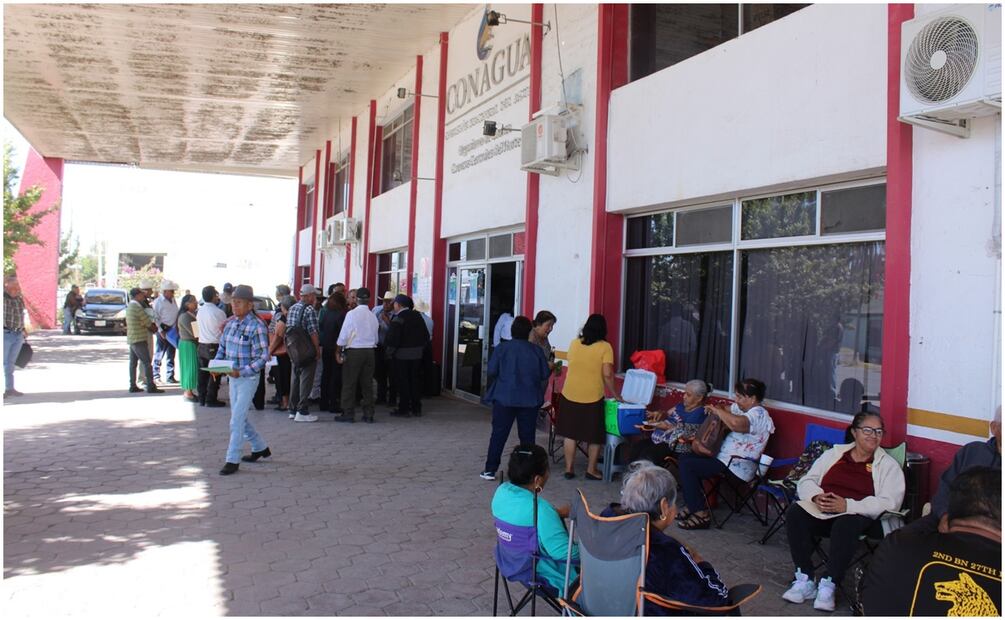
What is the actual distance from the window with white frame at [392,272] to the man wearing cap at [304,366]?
4455 mm

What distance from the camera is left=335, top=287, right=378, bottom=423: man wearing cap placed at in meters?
9.31

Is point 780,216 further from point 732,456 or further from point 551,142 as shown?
point 551,142

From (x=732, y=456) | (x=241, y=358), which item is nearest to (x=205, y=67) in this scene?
(x=241, y=358)

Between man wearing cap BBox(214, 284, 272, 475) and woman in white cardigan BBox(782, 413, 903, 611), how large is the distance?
4462mm

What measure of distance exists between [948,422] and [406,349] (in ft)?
21.1

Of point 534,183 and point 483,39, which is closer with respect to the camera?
point 534,183

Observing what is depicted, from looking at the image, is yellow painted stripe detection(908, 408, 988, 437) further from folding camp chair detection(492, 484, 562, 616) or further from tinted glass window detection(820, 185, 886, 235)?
folding camp chair detection(492, 484, 562, 616)

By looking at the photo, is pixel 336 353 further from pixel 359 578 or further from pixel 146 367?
pixel 359 578

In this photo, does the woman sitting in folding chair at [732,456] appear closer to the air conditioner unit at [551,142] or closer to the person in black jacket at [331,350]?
the air conditioner unit at [551,142]

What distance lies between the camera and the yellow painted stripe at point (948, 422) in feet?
15.0

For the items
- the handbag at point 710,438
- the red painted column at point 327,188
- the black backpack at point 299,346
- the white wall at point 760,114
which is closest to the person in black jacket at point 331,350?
the black backpack at point 299,346

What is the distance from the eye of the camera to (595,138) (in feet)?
27.5

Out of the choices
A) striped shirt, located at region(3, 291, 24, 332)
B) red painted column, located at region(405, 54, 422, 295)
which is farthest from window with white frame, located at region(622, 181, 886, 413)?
striped shirt, located at region(3, 291, 24, 332)

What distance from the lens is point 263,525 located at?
17.5ft
